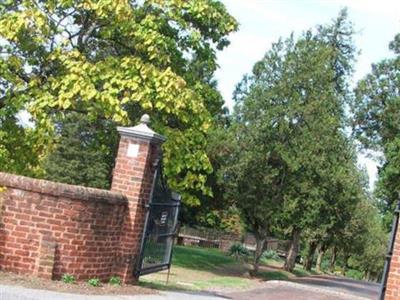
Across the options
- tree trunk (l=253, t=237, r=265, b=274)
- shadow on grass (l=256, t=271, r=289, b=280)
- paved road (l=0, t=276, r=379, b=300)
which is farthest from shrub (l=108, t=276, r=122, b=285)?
shadow on grass (l=256, t=271, r=289, b=280)

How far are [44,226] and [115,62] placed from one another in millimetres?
6373

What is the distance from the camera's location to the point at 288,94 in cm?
2759

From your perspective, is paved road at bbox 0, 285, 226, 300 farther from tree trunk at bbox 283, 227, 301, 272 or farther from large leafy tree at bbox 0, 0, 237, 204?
tree trunk at bbox 283, 227, 301, 272

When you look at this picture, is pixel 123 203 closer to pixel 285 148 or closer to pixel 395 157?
pixel 285 148

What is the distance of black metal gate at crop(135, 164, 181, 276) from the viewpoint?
476 inches

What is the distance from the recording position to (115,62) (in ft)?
51.5

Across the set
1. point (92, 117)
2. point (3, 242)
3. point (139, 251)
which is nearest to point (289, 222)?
point (92, 117)

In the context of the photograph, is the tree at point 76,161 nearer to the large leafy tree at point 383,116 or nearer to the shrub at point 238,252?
the shrub at point 238,252

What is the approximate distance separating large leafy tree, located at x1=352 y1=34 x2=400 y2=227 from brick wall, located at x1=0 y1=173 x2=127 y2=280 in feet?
70.5

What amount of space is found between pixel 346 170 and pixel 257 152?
622cm

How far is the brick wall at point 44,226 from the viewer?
10141mm

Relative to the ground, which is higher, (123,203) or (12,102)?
(12,102)

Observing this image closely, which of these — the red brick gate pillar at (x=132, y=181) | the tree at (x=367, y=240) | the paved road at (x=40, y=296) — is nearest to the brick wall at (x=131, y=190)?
the red brick gate pillar at (x=132, y=181)

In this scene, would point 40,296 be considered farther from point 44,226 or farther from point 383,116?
point 383,116
